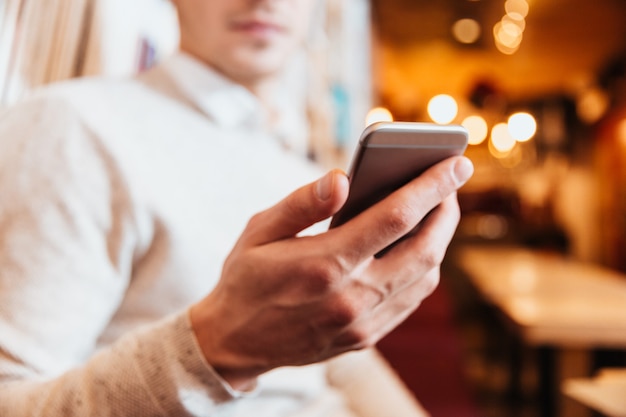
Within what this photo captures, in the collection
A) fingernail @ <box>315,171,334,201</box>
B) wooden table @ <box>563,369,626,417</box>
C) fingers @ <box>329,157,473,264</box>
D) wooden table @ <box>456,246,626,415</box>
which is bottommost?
wooden table @ <box>456,246,626,415</box>

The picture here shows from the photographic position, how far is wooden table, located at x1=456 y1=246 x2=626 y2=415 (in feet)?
5.01

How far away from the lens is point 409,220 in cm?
40

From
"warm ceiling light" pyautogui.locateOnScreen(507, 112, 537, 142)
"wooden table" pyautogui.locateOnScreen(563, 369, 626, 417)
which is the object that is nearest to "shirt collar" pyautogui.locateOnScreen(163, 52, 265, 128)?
"wooden table" pyautogui.locateOnScreen(563, 369, 626, 417)

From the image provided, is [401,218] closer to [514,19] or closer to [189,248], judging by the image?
[189,248]

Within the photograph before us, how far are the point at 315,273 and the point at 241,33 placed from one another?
1.98ft

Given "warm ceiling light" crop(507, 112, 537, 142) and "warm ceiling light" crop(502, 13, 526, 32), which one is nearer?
"warm ceiling light" crop(502, 13, 526, 32)

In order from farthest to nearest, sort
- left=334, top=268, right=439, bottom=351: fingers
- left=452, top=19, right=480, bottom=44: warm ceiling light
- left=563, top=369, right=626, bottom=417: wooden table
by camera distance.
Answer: left=452, top=19, right=480, bottom=44: warm ceiling light < left=563, top=369, right=626, bottom=417: wooden table < left=334, top=268, right=439, bottom=351: fingers

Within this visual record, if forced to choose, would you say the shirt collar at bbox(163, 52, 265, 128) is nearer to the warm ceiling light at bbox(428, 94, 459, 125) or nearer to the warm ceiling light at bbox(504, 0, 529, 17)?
the warm ceiling light at bbox(504, 0, 529, 17)

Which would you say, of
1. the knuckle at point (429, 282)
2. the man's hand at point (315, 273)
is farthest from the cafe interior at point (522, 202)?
the man's hand at point (315, 273)

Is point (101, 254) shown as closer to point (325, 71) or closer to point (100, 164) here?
point (100, 164)

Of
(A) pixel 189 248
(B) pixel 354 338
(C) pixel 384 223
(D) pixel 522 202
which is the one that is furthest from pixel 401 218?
(D) pixel 522 202

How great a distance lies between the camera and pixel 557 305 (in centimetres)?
177

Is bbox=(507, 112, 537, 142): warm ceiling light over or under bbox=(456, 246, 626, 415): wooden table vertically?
over

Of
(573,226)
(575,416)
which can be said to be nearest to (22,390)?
(575,416)
